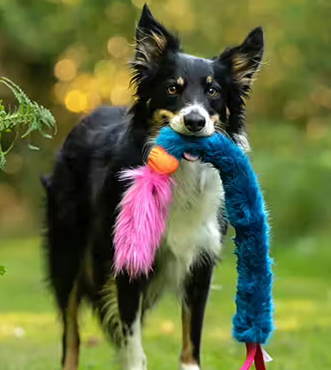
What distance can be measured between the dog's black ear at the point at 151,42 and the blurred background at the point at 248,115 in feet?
12.2

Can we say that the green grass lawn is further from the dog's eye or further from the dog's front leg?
the dog's eye

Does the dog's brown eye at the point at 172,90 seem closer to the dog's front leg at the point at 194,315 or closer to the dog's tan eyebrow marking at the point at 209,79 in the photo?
the dog's tan eyebrow marking at the point at 209,79

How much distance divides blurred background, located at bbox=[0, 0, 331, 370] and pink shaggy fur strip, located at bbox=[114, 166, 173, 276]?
150 inches

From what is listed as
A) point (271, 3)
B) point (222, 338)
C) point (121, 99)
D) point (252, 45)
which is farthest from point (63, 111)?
point (252, 45)

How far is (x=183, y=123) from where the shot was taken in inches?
164

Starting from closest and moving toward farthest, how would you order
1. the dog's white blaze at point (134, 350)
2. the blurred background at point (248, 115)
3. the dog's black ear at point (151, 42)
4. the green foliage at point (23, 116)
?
the green foliage at point (23, 116) → the dog's black ear at point (151, 42) → the dog's white blaze at point (134, 350) → the blurred background at point (248, 115)

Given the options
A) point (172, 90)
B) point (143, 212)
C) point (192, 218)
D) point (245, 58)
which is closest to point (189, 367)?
point (192, 218)

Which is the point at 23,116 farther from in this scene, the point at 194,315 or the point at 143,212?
the point at 194,315

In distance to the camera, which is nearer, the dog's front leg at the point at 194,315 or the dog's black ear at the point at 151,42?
the dog's black ear at the point at 151,42

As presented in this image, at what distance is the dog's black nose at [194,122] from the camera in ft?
13.5

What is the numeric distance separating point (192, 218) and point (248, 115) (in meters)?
10.2

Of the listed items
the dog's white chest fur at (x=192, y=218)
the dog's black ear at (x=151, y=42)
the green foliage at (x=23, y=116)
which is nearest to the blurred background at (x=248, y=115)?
the dog's white chest fur at (x=192, y=218)

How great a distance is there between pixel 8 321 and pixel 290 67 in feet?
31.8

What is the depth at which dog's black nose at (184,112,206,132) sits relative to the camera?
4.12 meters
